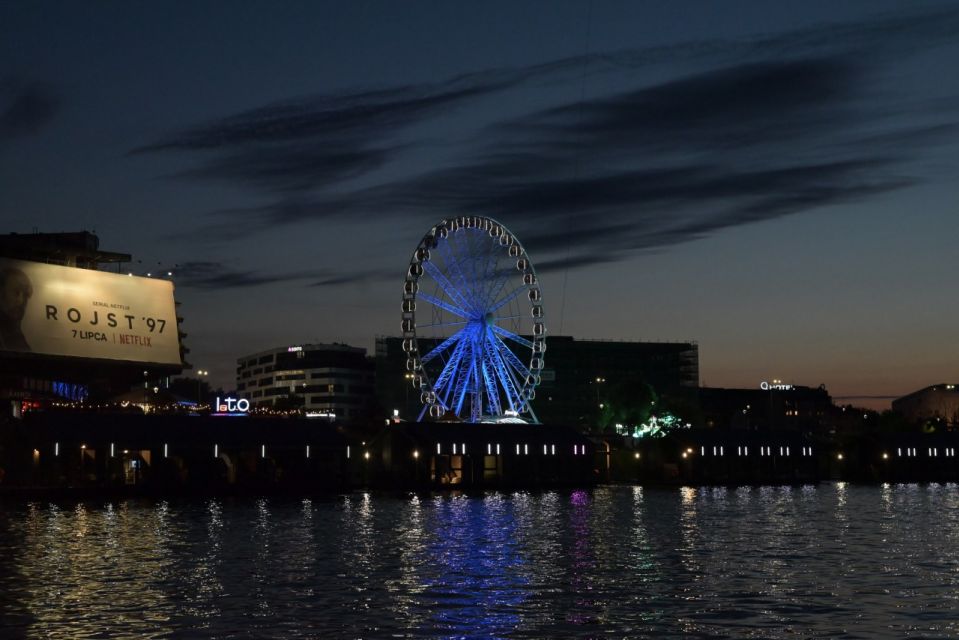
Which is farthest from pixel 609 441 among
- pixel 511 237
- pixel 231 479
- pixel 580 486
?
pixel 231 479

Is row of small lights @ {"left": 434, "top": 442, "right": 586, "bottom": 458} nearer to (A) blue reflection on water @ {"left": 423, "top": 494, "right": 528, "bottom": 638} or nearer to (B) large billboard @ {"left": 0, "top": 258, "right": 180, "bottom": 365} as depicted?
(B) large billboard @ {"left": 0, "top": 258, "right": 180, "bottom": 365}

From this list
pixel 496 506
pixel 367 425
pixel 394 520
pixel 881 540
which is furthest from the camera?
pixel 367 425

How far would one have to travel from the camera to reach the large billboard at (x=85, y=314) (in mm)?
137000

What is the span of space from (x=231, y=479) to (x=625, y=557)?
8313 cm

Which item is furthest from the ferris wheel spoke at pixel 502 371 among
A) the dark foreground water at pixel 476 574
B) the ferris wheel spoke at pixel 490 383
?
the dark foreground water at pixel 476 574

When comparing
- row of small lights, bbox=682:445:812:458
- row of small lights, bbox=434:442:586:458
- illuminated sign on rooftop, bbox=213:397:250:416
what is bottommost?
row of small lights, bbox=682:445:812:458

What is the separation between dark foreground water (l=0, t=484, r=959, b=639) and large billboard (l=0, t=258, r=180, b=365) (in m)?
46.5

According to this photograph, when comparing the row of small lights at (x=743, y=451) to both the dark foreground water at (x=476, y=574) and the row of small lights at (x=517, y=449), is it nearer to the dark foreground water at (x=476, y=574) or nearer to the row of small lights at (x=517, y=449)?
the row of small lights at (x=517, y=449)

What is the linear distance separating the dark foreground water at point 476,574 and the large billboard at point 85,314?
46.5m

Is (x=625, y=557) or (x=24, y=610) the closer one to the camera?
(x=24, y=610)

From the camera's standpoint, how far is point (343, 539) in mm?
71625

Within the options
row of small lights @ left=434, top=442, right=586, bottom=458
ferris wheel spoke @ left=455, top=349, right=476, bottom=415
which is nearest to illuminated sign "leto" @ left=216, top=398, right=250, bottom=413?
row of small lights @ left=434, top=442, right=586, bottom=458

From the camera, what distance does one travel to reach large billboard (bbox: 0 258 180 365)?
137000 millimetres

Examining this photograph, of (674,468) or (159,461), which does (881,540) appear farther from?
(674,468)
